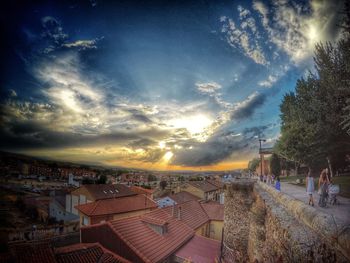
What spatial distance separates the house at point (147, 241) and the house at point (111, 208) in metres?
2.52

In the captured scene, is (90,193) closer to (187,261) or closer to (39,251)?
(39,251)

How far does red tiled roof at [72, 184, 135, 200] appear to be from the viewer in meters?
14.2

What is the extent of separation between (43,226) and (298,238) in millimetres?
17708

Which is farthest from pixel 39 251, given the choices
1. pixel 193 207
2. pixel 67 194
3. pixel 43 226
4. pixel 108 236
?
pixel 193 207

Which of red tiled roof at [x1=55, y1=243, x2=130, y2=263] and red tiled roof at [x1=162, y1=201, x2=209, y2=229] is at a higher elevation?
red tiled roof at [x1=55, y1=243, x2=130, y2=263]

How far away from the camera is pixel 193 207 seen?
20.3m

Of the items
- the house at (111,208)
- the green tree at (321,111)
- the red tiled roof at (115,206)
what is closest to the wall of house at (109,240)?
the house at (111,208)

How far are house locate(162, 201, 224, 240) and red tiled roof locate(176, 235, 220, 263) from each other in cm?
377

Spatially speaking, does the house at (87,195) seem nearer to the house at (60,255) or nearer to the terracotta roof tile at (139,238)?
the terracotta roof tile at (139,238)

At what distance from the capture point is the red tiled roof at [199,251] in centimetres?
988

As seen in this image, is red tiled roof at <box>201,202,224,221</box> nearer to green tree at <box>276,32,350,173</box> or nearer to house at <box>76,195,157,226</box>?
house at <box>76,195,157,226</box>

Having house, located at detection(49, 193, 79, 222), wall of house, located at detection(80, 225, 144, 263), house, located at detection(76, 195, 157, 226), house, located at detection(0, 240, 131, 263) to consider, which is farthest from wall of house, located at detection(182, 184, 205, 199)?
house, located at detection(0, 240, 131, 263)

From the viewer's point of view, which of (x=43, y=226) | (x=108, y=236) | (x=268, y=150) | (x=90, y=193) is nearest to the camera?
(x=108, y=236)

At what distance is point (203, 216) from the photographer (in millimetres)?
19469
